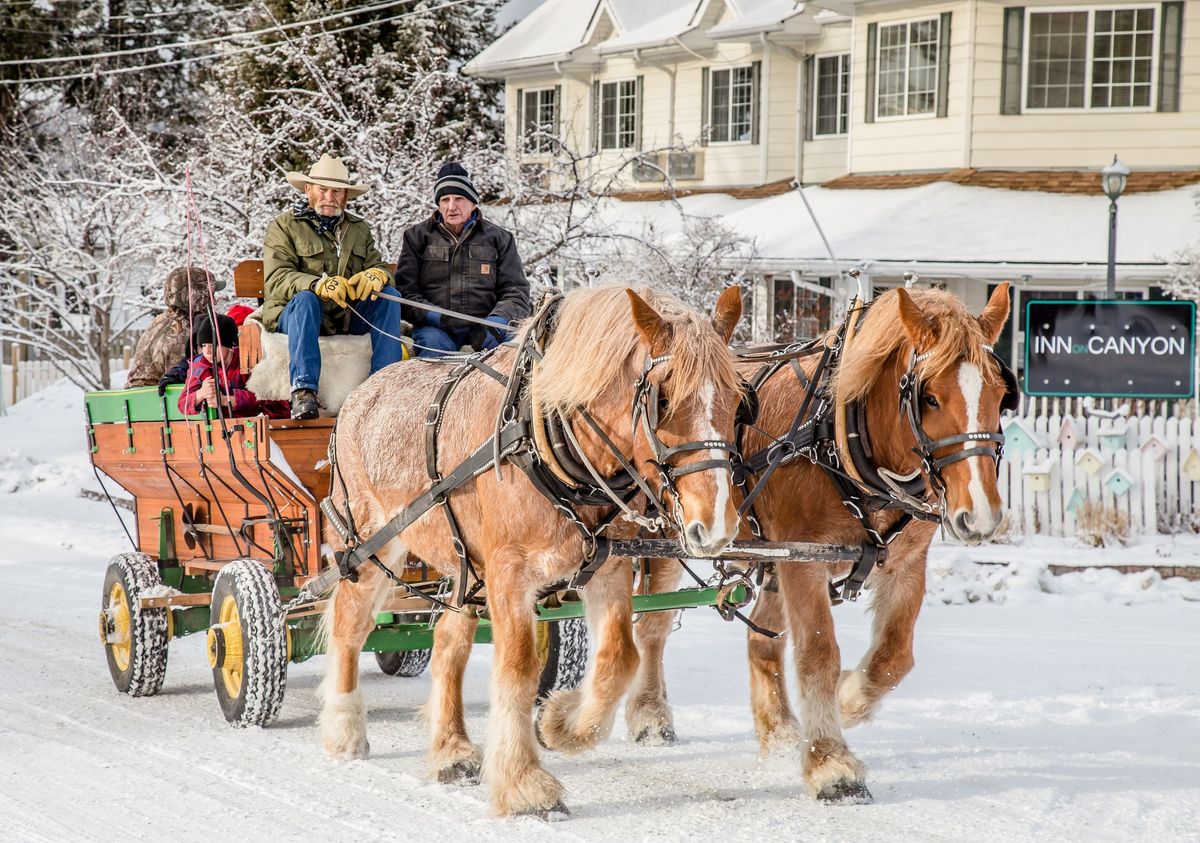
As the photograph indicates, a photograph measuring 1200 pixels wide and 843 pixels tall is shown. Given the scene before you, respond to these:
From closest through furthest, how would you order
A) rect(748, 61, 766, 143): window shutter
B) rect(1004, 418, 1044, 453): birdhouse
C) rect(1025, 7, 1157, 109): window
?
rect(1004, 418, 1044, 453): birdhouse, rect(1025, 7, 1157, 109): window, rect(748, 61, 766, 143): window shutter

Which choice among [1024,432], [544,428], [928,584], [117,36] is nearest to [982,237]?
[1024,432]

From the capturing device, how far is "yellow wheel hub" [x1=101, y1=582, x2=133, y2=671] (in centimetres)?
713

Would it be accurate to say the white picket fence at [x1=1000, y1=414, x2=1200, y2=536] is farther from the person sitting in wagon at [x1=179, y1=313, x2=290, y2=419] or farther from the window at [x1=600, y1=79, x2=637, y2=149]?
the window at [x1=600, y1=79, x2=637, y2=149]

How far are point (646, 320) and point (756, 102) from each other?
61.6 ft

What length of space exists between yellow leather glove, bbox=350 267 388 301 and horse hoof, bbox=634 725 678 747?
2.47m

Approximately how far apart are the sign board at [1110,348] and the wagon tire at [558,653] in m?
4.93

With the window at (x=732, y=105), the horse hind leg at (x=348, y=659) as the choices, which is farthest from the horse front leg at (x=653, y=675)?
the window at (x=732, y=105)

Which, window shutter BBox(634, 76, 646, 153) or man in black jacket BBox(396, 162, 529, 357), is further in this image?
window shutter BBox(634, 76, 646, 153)

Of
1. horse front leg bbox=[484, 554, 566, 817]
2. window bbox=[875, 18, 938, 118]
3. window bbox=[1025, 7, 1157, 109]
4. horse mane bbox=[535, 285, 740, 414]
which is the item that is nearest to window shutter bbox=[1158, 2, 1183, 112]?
window bbox=[1025, 7, 1157, 109]

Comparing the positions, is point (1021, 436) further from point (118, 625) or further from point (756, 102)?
point (756, 102)

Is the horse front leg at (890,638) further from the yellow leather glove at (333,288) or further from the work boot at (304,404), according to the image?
the yellow leather glove at (333,288)

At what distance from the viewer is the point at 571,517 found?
478cm

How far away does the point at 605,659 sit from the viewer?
5.08m

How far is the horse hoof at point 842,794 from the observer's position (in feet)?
16.8
